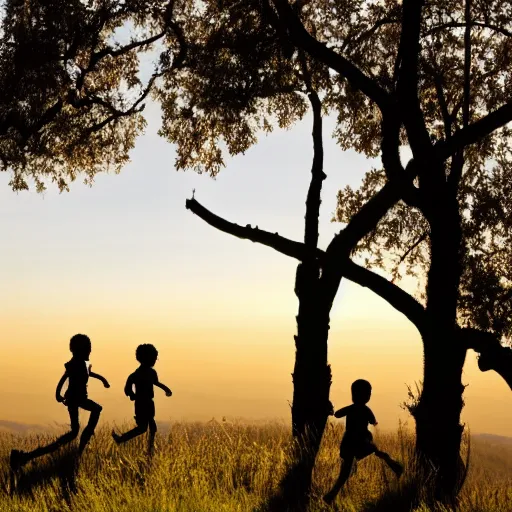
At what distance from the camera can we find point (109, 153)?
22672mm

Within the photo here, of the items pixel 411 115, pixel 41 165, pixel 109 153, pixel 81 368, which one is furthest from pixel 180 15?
pixel 81 368

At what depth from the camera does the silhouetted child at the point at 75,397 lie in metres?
12.4

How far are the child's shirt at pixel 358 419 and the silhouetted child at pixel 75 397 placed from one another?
3.83 metres

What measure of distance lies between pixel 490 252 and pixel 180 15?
10.0 meters

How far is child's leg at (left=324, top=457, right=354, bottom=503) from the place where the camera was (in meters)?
10.8

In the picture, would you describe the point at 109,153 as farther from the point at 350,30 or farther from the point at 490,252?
the point at 490,252

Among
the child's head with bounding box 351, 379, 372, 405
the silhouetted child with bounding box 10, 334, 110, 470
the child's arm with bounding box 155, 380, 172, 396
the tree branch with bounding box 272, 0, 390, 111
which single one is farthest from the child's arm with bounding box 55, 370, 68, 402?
the tree branch with bounding box 272, 0, 390, 111

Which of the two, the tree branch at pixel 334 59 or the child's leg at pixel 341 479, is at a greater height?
the tree branch at pixel 334 59

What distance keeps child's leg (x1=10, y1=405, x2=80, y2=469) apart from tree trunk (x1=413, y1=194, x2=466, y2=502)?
21.9ft

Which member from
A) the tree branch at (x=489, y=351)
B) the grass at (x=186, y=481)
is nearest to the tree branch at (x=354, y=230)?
the tree branch at (x=489, y=351)

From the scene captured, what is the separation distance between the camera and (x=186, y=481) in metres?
11.0

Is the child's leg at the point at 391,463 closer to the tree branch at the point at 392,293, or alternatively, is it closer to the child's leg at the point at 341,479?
the child's leg at the point at 341,479

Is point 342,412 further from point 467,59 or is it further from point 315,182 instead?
point 467,59

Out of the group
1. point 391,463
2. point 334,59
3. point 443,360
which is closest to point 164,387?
point 391,463
